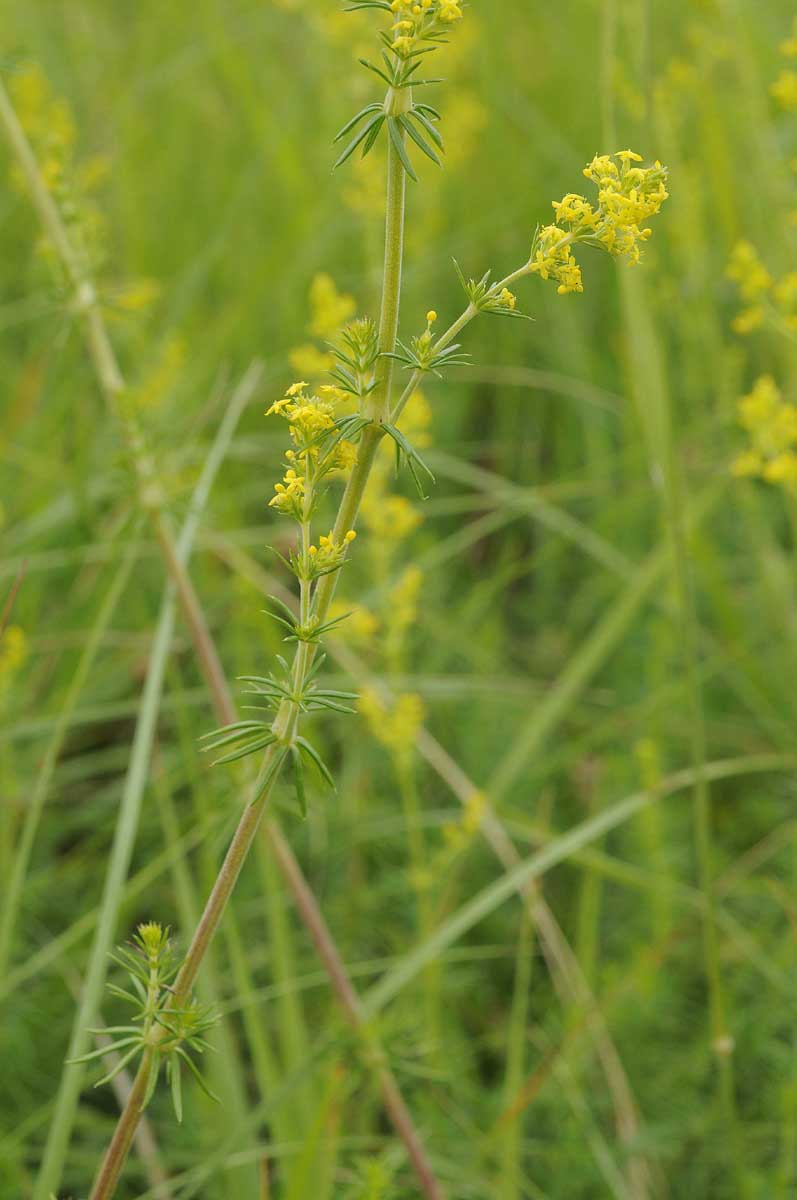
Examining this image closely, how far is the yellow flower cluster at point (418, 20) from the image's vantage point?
3.33 ft

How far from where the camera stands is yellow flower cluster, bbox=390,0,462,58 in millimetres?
1015

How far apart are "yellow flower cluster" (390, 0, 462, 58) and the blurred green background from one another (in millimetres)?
990

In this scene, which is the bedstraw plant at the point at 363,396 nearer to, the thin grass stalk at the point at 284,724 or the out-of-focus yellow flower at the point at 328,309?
the thin grass stalk at the point at 284,724

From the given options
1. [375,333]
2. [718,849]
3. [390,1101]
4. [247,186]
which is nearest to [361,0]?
[375,333]

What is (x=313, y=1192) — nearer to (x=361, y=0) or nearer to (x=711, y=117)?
(x=361, y=0)

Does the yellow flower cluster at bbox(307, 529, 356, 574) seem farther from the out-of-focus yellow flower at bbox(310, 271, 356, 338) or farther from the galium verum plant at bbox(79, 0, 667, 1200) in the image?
the out-of-focus yellow flower at bbox(310, 271, 356, 338)

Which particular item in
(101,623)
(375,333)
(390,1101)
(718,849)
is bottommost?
(390,1101)

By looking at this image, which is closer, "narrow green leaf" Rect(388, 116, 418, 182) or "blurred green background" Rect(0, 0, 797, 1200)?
"narrow green leaf" Rect(388, 116, 418, 182)

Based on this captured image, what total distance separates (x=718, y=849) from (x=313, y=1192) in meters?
1.43

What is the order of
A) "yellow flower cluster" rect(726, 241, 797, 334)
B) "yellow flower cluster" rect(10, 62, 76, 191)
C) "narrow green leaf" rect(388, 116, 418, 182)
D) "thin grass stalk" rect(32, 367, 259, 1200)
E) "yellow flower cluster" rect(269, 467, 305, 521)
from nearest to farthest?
"narrow green leaf" rect(388, 116, 418, 182) < "yellow flower cluster" rect(269, 467, 305, 521) < "thin grass stalk" rect(32, 367, 259, 1200) < "yellow flower cluster" rect(10, 62, 76, 191) < "yellow flower cluster" rect(726, 241, 797, 334)

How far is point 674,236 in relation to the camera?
12.7 feet

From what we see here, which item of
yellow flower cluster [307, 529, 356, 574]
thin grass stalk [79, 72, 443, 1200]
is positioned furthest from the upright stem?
yellow flower cluster [307, 529, 356, 574]

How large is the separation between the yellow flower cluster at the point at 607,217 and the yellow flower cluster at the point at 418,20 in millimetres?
185

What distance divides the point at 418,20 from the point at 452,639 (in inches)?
82.5
